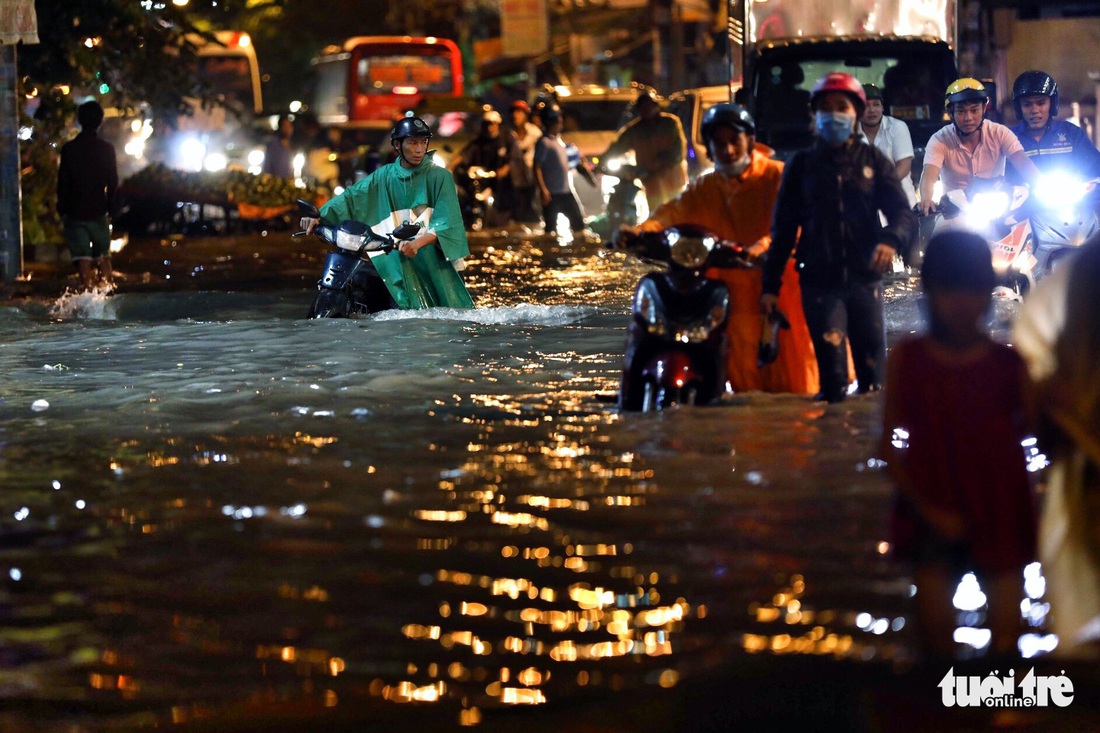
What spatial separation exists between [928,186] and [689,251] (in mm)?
4793

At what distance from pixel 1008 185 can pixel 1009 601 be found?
843 cm

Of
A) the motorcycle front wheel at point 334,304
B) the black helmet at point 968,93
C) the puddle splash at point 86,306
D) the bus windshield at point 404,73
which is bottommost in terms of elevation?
the puddle splash at point 86,306

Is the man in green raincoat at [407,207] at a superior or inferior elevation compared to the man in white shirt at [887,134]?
inferior

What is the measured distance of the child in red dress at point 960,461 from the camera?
4762mm

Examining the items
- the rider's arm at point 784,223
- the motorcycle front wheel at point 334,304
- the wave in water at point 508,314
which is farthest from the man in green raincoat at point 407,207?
the rider's arm at point 784,223

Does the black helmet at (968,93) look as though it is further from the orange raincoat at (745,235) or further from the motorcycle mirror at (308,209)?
the motorcycle mirror at (308,209)

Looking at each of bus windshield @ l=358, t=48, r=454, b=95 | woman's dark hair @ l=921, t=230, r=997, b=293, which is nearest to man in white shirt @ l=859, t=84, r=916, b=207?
woman's dark hair @ l=921, t=230, r=997, b=293

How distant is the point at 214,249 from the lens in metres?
23.9

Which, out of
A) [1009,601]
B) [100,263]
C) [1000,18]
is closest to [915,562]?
[1009,601]

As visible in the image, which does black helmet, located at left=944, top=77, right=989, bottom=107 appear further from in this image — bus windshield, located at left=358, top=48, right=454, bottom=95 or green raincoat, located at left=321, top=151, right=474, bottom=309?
bus windshield, located at left=358, top=48, right=454, bottom=95

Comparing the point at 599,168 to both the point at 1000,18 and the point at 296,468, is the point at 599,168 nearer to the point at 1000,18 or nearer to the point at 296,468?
the point at 1000,18

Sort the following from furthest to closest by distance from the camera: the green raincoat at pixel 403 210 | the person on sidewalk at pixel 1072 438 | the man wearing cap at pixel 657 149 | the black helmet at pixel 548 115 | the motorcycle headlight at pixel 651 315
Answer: the black helmet at pixel 548 115, the man wearing cap at pixel 657 149, the green raincoat at pixel 403 210, the motorcycle headlight at pixel 651 315, the person on sidewalk at pixel 1072 438

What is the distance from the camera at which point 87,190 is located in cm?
1727

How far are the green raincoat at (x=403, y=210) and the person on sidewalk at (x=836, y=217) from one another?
4.34 metres
